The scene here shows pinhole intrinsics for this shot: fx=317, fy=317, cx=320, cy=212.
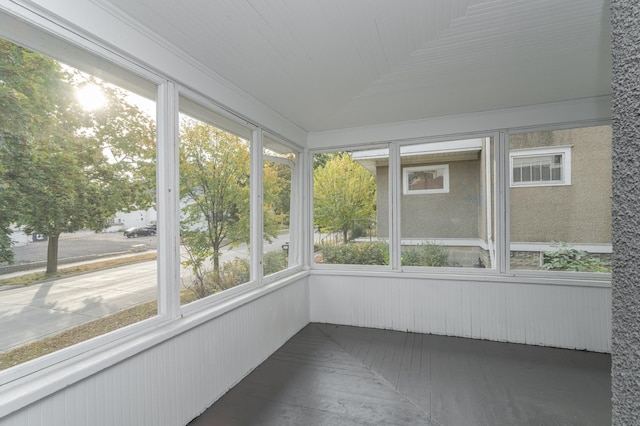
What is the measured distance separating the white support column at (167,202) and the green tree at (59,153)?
0.50ft

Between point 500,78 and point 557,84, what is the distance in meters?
0.61

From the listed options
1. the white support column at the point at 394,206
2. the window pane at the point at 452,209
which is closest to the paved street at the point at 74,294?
the white support column at the point at 394,206

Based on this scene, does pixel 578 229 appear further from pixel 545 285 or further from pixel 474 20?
pixel 474 20

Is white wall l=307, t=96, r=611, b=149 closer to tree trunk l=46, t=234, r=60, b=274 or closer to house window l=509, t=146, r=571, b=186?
house window l=509, t=146, r=571, b=186

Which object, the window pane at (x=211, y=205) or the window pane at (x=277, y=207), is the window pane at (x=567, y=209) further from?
the window pane at (x=211, y=205)

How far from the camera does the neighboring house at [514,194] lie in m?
3.36

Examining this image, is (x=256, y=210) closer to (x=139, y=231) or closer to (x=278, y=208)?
(x=278, y=208)

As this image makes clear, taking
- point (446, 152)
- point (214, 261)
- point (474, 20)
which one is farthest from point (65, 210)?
point (446, 152)

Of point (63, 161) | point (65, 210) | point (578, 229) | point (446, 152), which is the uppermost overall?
point (446, 152)

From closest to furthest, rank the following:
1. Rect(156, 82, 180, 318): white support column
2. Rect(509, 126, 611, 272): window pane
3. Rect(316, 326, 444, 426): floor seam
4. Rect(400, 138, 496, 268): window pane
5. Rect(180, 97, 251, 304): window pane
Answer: Rect(156, 82, 180, 318): white support column
Rect(316, 326, 444, 426): floor seam
Rect(180, 97, 251, 304): window pane
Rect(509, 126, 611, 272): window pane
Rect(400, 138, 496, 268): window pane

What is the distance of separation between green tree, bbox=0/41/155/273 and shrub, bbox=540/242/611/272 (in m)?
4.07

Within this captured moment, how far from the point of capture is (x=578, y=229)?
3416 millimetres

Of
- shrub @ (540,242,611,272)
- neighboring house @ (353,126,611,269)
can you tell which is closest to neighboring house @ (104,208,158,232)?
neighboring house @ (353,126,611,269)

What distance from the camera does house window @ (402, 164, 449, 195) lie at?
3.94 meters
